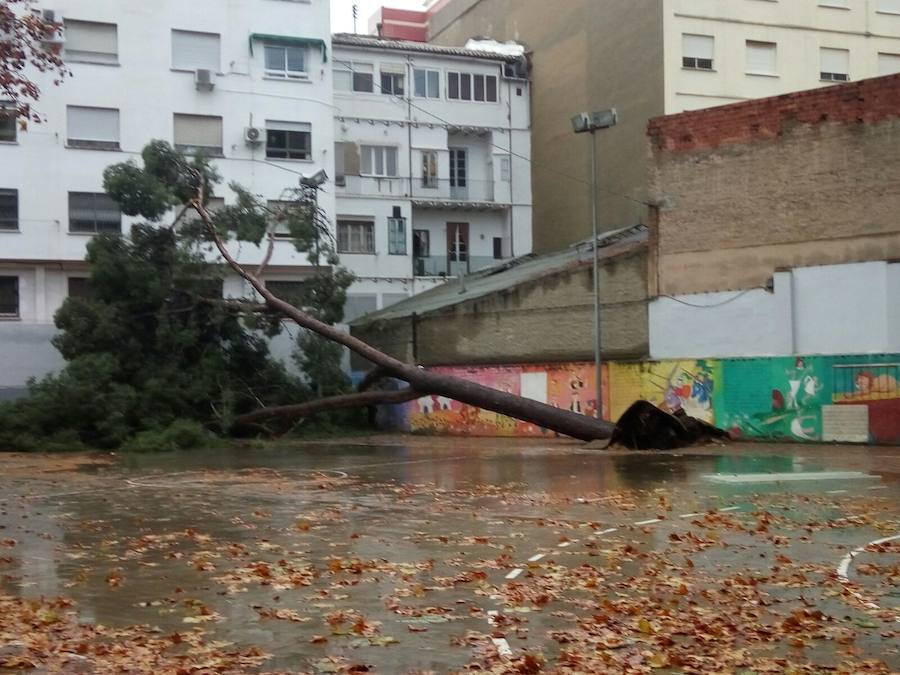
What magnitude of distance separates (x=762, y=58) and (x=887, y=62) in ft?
18.8

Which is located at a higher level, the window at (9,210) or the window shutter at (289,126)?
the window shutter at (289,126)

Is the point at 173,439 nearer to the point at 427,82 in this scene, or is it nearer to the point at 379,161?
the point at 379,161

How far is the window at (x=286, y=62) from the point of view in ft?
129

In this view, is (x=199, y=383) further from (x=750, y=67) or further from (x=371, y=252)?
(x=750, y=67)

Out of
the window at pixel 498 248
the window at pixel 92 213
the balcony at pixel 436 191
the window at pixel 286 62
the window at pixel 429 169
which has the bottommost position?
the window at pixel 498 248

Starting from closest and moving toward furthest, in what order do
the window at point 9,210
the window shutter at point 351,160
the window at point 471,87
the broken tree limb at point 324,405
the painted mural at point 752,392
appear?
1. the painted mural at point 752,392
2. the broken tree limb at point 324,405
3. the window at point 9,210
4. the window shutter at point 351,160
5. the window at point 471,87

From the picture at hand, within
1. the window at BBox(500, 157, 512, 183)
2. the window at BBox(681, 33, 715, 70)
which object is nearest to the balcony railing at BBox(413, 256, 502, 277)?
the window at BBox(500, 157, 512, 183)

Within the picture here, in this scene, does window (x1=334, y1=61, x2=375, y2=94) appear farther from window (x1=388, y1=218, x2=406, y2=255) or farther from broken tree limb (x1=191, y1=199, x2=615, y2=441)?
broken tree limb (x1=191, y1=199, x2=615, y2=441)

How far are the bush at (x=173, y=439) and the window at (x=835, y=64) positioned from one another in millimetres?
28386

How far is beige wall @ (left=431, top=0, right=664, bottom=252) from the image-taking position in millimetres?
39719

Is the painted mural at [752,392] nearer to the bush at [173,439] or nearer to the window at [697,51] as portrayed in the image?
the bush at [173,439]

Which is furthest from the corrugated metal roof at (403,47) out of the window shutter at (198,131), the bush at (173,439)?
the bush at (173,439)

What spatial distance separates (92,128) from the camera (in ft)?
122

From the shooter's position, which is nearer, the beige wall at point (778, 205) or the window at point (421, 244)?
the beige wall at point (778, 205)
